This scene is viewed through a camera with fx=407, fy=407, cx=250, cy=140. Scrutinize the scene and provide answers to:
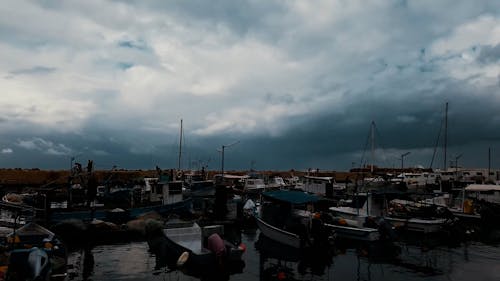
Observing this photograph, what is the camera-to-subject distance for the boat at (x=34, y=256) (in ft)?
54.5

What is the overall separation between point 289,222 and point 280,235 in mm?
2856

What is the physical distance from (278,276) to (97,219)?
60.9 feet

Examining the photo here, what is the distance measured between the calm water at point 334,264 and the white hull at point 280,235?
2.53ft

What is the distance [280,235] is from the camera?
1123 inches

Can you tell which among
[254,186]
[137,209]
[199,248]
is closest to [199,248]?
[199,248]

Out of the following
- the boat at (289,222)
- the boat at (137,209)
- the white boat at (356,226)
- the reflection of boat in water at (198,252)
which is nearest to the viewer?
the reflection of boat in water at (198,252)

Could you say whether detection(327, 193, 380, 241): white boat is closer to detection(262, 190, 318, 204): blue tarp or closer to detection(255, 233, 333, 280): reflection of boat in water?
detection(255, 233, 333, 280): reflection of boat in water

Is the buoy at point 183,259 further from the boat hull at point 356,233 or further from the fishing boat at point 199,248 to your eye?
the boat hull at point 356,233

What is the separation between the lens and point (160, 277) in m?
20.9

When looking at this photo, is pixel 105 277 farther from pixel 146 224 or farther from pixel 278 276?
pixel 146 224

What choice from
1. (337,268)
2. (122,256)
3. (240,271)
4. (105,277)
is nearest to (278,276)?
(240,271)

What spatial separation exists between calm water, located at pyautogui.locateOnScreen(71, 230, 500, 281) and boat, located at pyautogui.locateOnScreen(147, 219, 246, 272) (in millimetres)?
872

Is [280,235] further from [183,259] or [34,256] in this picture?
[34,256]

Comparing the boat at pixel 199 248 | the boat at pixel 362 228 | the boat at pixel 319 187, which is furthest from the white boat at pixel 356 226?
the boat at pixel 319 187
